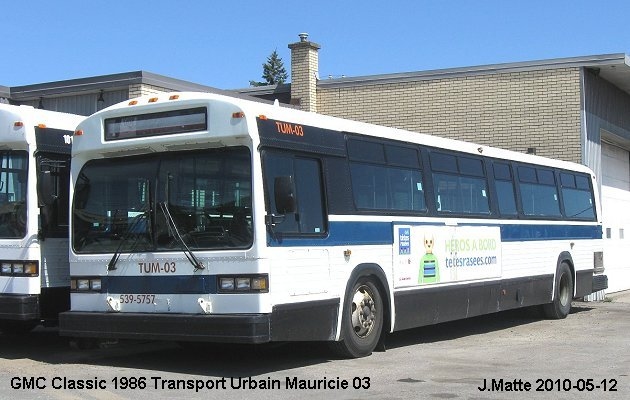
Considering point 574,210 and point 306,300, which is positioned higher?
point 574,210

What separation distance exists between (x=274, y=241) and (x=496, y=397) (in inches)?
106

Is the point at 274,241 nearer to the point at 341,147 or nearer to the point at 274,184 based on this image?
the point at 274,184

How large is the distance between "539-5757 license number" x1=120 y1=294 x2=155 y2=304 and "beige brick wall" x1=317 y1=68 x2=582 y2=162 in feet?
42.7

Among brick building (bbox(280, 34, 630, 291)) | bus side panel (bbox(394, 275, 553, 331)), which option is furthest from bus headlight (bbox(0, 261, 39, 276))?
brick building (bbox(280, 34, 630, 291))

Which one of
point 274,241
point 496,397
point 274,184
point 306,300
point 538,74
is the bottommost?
point 496,397

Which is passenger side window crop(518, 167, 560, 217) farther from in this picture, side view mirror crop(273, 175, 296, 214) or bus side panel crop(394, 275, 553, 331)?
side view mirror crop(273, 175, 296, 214)

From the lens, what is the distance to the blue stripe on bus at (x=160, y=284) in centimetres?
921

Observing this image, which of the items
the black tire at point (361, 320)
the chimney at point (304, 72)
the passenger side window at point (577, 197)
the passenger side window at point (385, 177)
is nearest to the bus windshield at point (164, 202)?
the black tire at point (361, 320)

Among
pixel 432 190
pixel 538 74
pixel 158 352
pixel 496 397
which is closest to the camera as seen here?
pixel 496 397

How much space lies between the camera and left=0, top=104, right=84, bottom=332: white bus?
10297mm

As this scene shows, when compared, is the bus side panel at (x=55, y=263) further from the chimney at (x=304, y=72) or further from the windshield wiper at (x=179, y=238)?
the chimney at (x=304, y=72)

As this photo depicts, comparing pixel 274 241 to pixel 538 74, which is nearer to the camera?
pixel 274 241

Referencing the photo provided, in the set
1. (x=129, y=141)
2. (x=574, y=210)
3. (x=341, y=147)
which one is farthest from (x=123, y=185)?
(x=574, y=210)

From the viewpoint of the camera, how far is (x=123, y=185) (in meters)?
9.97
